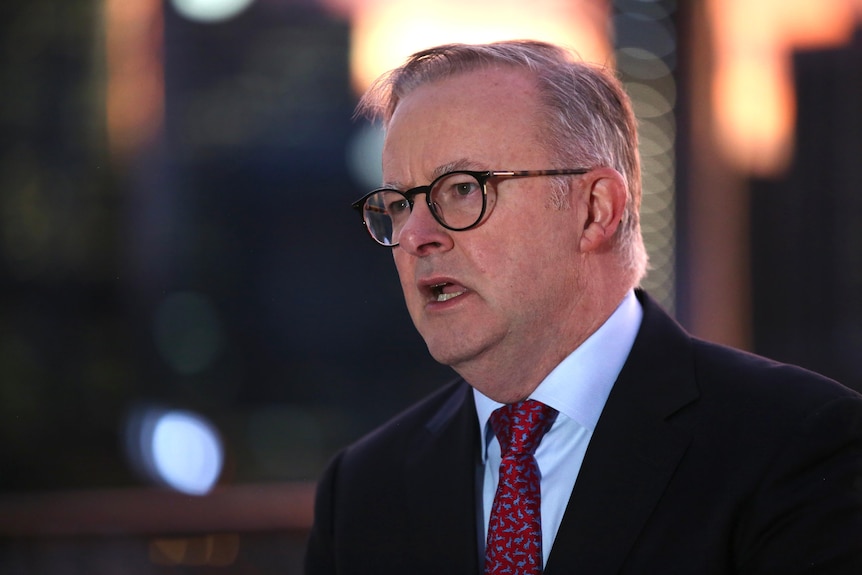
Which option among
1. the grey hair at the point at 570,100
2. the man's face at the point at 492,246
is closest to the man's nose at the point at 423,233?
the man's face at the point at 492,246

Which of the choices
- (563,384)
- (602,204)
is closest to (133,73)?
(602,204)

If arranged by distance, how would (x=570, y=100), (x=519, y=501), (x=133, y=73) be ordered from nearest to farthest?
(x=519, y=501) → (x=570, y=100) → (x=133, y=73)

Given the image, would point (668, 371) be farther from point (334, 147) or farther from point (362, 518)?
point (334, 147)

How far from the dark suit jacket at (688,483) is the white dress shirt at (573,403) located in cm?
4

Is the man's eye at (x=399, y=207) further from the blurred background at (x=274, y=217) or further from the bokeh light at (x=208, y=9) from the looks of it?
the bokeh light at (x=208, y=9)

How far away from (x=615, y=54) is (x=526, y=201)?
200 cm

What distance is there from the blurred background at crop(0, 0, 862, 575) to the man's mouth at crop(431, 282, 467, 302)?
1846 millimetres

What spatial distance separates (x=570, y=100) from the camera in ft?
4.97

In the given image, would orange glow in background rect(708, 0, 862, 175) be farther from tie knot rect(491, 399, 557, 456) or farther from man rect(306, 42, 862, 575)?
tie knot rect(491, 399, 557, 456)

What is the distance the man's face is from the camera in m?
1.43

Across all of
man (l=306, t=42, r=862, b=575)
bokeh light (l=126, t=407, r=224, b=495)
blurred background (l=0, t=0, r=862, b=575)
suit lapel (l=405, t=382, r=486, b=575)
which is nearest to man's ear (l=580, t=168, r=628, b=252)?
man (l=306, t=42, r=862, b=575)

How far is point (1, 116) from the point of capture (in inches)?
135

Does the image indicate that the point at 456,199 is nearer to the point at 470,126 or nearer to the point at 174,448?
the point at 470,126

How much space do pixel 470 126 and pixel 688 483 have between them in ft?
2.17
